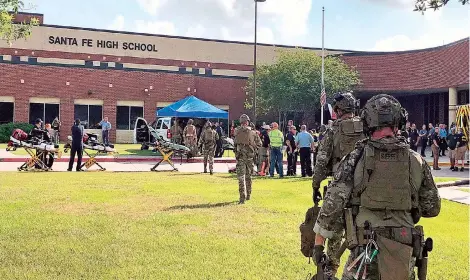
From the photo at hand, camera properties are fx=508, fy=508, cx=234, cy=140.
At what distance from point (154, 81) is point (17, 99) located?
10.7 meters

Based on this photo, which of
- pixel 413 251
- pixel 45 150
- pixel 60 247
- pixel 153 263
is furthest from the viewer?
pixel 45 150

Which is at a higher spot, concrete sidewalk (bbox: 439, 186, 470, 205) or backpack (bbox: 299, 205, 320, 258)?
backpack (bbox: 299, 205, 320, 258)

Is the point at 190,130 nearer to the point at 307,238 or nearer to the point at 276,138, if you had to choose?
the point at 276,138

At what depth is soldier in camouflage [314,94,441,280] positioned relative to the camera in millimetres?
3484

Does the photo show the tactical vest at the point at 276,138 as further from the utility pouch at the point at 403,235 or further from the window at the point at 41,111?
the window at the point at 41,111

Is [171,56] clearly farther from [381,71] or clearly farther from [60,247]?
[60,247]

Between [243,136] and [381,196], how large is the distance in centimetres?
770

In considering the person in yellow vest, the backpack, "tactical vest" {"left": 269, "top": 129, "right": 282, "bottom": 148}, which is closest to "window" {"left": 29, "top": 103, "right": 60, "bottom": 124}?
→ the person in yellow vest

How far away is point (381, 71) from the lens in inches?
1636

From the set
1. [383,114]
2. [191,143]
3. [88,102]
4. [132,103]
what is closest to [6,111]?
[88,102]

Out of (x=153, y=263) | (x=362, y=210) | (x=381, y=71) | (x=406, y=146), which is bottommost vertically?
(x=153, y=263)

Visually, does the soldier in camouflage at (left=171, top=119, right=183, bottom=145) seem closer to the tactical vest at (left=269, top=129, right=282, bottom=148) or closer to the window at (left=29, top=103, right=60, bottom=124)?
the tactical vest at (left=269, top=129, right=282, bottom=148)

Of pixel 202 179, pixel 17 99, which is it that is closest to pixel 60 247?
pixel 202 179

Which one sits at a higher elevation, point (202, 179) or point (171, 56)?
point (171, 56)
